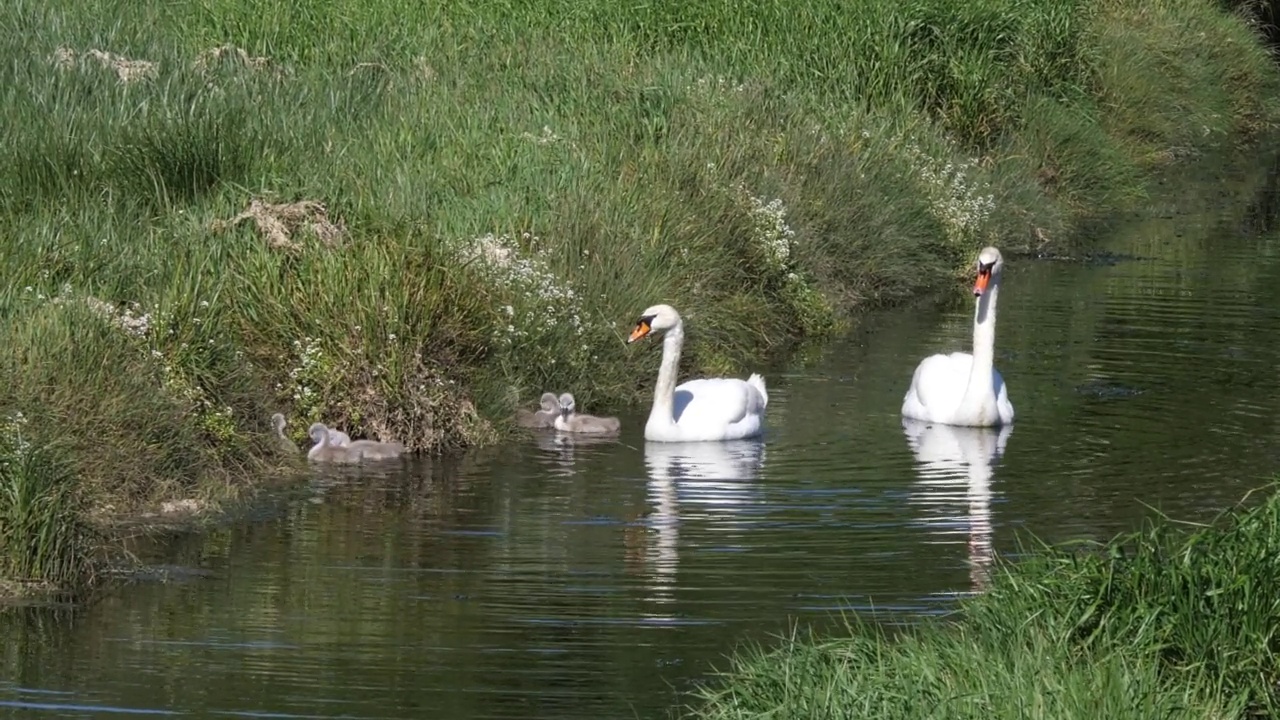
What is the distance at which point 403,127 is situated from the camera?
49.7ft

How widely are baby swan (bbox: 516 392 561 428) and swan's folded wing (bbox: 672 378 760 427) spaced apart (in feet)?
2.43

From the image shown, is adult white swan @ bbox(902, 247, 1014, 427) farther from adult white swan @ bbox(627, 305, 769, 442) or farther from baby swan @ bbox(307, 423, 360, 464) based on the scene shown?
baby swan @ bbox(307, 423, 360, 464)

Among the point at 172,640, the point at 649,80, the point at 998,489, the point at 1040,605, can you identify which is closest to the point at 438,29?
the point at 649,80

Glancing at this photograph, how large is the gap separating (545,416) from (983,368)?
2.75m

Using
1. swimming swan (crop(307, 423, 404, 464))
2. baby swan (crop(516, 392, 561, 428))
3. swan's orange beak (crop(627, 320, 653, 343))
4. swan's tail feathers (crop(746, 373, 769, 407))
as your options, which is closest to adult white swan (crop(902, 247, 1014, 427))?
swan's tail feathers (crop(746, 373, 769, 407))

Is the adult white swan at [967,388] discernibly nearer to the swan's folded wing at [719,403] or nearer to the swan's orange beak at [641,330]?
the swan's folded wing at [719,403]

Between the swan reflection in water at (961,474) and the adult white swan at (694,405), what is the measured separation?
0.99m

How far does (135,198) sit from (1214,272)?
35.4 ft

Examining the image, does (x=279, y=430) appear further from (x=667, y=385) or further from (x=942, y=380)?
(x=942, y=380)

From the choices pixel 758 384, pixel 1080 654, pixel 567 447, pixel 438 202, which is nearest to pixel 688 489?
pixel 567 447

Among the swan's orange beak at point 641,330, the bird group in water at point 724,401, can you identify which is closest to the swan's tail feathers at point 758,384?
the bird group in water at point 724,401

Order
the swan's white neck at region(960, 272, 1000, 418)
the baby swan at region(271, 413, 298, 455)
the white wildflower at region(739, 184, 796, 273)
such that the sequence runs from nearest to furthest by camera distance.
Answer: the baby swan at region(271, 413, 298, 455), the swan's white neck at region(960, 272, 1000, 418), the white wildflower at region(739, 184, 796, 273)

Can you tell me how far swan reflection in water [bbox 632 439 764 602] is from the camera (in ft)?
31.4

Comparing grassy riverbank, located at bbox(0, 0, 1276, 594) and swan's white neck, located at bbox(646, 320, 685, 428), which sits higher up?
grassy riverbank, located at bbox(0, 0, 1276, 594)
